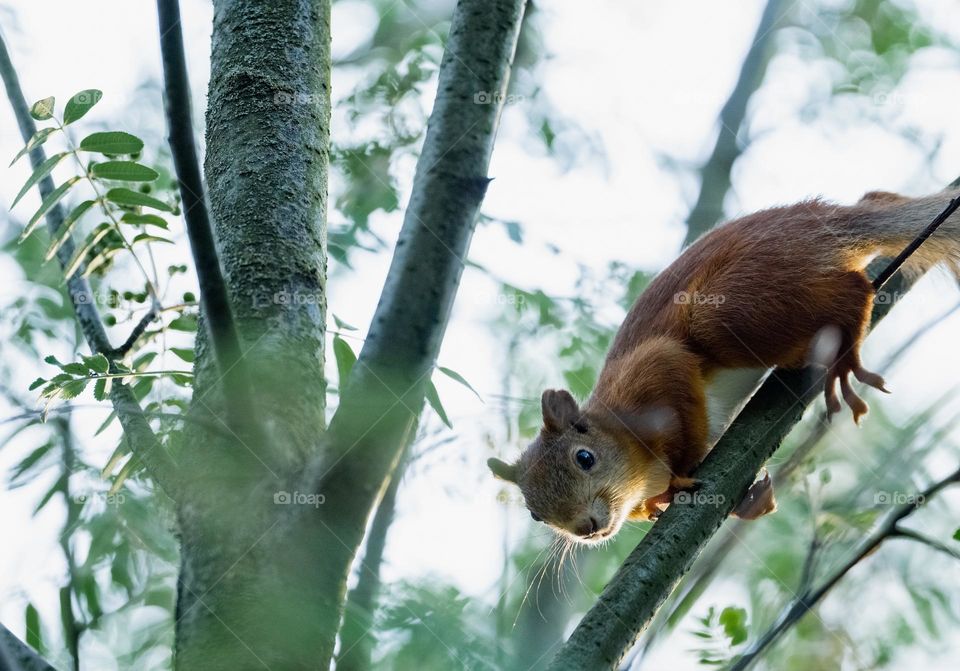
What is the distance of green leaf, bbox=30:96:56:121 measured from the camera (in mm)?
3027

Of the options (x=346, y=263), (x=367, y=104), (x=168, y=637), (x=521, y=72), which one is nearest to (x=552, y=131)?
(x=521, y=72)

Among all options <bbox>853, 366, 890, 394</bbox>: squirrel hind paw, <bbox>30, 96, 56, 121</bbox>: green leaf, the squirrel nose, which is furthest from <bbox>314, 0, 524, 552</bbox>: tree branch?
the squirrel nose

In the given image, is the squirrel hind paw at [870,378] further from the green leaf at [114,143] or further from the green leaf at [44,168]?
the green leaf at [44,168]

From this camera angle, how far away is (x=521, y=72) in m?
7.23

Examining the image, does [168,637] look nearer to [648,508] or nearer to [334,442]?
[334,442]

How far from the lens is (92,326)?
8.93ft

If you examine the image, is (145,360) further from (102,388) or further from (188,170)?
(188,170)

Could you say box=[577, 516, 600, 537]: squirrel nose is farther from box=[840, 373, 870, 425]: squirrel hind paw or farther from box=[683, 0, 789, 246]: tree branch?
box=[683, 0, 789, 246]: tree branch

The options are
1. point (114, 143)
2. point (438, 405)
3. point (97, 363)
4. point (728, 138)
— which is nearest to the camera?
point (97, 363)

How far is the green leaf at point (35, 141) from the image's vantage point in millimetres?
2803

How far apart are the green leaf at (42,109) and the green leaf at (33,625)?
5.87 feet

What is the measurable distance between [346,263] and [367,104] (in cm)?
145

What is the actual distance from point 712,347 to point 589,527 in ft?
3.31

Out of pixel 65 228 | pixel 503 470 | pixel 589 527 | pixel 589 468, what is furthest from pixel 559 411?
pixel 65 228
